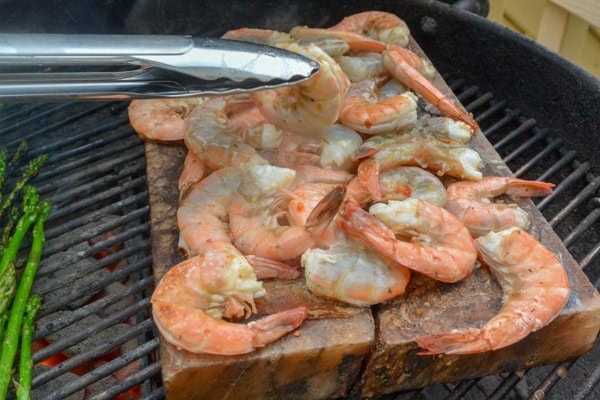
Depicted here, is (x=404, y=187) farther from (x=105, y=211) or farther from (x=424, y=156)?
(x=105, y=211)

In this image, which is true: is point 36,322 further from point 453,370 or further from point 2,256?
point 453,370

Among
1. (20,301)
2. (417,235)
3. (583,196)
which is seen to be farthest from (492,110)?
(20,301)

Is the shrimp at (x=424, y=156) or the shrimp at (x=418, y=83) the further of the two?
the shrimp at (x=418, y=83)

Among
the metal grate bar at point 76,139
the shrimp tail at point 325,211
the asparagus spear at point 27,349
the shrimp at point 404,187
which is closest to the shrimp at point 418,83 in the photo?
the shrimp at point 404,187

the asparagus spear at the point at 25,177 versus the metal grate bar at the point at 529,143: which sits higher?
the metal grate bar at the point at 529,143

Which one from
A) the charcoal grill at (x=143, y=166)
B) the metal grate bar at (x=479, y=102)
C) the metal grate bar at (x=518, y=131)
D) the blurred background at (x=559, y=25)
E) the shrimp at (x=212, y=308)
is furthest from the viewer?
the blurred background at (x=559, y=25)

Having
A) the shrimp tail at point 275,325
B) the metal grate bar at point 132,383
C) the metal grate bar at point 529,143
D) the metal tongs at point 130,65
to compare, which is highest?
the metal tongs at point 130,65

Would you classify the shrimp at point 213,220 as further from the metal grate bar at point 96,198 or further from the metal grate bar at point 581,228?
the metal grate bar at point 581,228
